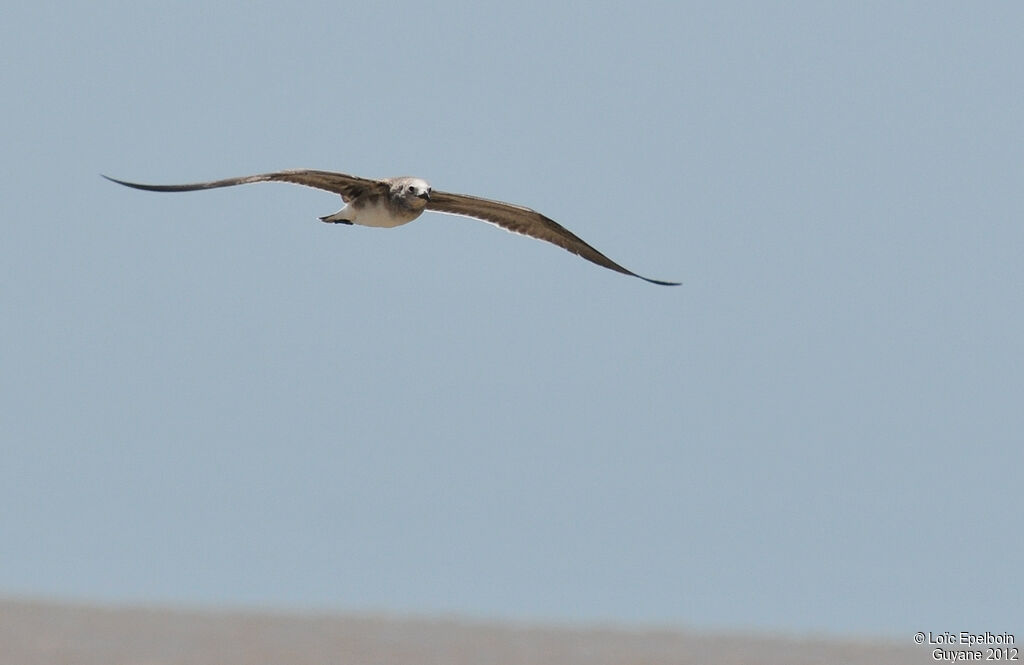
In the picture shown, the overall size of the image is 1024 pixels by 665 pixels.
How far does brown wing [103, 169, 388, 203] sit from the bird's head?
20 centimetres

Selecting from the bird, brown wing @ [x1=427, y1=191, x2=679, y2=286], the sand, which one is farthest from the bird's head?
the sand

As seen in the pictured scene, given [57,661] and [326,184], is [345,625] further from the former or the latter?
[326,184]

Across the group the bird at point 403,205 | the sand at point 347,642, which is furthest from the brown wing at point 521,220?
the sand at point 347,642

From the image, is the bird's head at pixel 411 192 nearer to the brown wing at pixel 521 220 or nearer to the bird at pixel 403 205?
the bird at pixel 403 205

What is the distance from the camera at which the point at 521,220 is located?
25.2m

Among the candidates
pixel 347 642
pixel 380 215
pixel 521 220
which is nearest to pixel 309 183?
pixel 380 215

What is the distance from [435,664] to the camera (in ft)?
105

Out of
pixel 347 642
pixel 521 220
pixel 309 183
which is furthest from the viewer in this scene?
pixel 347 642

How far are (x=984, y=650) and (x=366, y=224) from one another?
1692cm

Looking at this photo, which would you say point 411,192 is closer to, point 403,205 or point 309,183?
point 403,205

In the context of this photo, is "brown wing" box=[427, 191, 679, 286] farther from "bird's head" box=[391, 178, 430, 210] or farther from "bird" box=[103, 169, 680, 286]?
"bird's head" box=[391, 178, 430, 210]

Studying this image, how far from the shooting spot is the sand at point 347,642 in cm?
3180

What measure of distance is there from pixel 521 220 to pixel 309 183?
4847mm

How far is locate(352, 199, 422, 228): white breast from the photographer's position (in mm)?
22750
